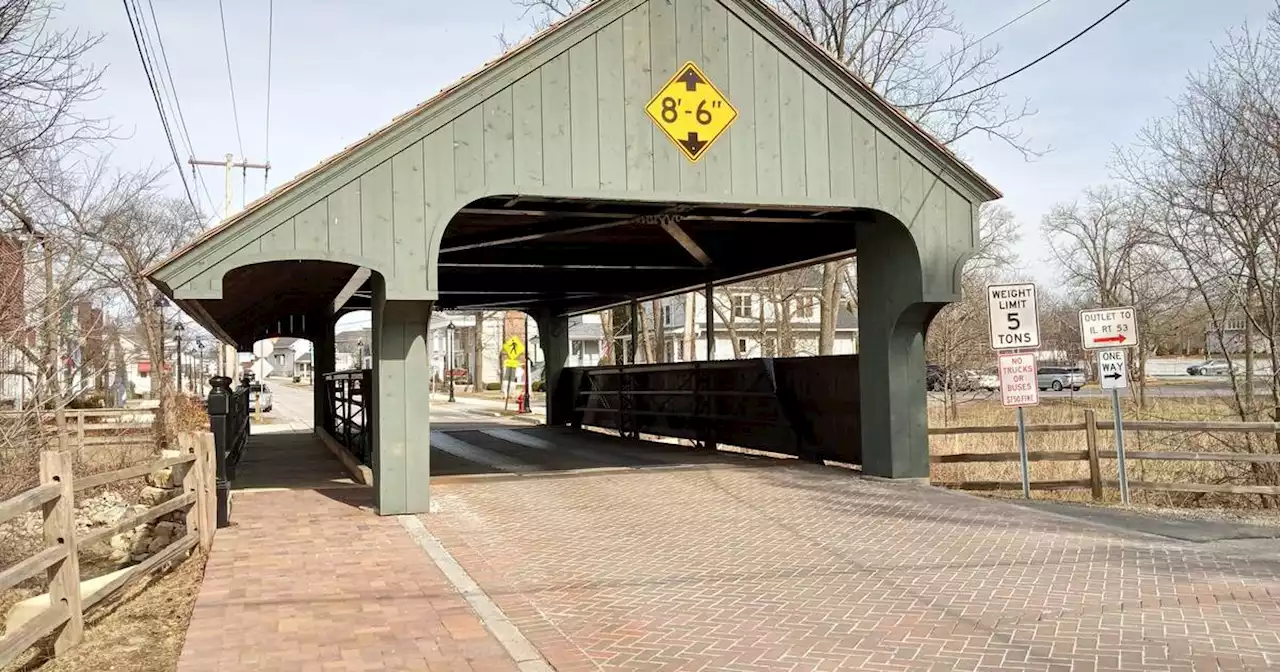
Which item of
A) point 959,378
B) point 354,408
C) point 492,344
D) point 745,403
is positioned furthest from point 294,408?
point 745,403

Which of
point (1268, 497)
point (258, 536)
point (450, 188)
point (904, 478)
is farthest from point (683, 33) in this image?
point (1268, 497)

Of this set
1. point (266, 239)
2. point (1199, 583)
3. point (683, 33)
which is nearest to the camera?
point (1199, 583)

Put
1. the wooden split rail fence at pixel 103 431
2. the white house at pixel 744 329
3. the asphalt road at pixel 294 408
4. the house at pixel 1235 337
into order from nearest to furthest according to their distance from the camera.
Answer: the house at pixel 1235 337 → the wooden split rail fence at pixel 103 431 → the asphalt road at pixel 294 408 → the white house at pixel 744 329

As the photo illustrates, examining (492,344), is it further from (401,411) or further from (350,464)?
(401,411)

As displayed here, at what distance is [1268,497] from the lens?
40.2 ft

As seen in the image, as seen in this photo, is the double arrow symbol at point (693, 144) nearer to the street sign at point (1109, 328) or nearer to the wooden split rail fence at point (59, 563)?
the street sign at point (1109, 328)

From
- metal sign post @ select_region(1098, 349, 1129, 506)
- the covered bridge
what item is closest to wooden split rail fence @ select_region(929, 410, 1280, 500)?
metal sign post @ select_region(1098, 349, 1129, 506)

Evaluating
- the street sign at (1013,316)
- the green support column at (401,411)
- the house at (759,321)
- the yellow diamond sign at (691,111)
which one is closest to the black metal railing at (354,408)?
the green support column at (401,411)

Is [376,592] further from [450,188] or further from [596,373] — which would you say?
[596,373]

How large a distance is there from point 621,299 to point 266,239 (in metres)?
13.0

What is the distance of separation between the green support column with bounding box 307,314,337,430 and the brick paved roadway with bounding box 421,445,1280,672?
1272 cm

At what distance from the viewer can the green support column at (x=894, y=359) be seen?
11969 mm

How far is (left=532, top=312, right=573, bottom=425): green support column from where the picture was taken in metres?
23.8

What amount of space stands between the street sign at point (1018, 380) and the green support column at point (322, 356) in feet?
50.9
